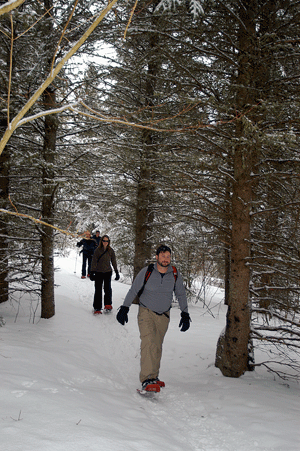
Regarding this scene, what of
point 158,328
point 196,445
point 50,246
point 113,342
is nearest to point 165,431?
point 196,445

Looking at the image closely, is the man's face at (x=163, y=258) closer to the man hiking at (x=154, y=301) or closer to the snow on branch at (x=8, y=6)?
the man hiking at (x=154, y=301)

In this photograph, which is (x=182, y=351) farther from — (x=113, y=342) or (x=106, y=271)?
(x=106, y=271)

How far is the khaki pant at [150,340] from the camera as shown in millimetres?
4281

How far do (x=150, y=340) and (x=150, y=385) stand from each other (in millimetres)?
593

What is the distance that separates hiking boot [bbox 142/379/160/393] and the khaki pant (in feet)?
0.17

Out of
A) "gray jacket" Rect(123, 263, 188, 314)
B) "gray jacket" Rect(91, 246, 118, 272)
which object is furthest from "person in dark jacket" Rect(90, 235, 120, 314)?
"gray jacket" Rect(123, 263, 188, 314)

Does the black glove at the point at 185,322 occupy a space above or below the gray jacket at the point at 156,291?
below

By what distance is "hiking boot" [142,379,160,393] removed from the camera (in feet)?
13.5

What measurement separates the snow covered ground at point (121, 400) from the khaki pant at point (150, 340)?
0.36 meters

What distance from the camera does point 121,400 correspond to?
12.3ft

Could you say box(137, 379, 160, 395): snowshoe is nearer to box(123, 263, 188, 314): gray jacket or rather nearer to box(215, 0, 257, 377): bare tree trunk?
box(123, 263, 188, 314): gray jacket

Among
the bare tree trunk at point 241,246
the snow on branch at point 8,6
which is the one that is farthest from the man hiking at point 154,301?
the snow on branch at point 8,6

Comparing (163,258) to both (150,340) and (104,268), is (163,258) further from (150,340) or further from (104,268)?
(104,268)

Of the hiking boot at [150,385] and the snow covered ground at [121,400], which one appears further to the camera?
the hiking boot at [150,385]
